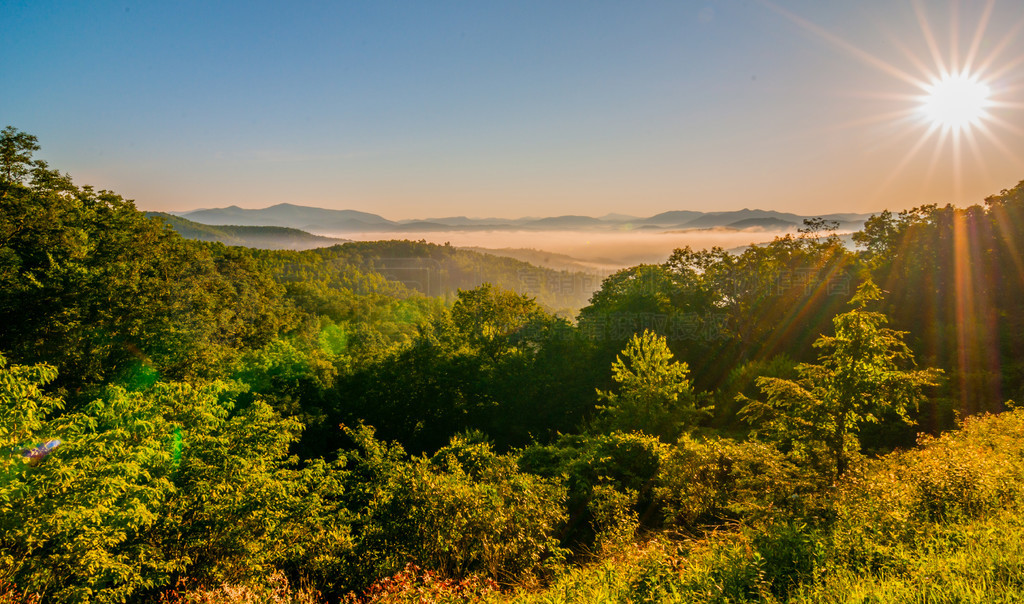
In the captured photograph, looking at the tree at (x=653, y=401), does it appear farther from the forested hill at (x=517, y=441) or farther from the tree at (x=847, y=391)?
the tree at (x=847, y=391)

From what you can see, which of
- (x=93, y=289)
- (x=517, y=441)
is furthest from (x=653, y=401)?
(x=93, y=289)

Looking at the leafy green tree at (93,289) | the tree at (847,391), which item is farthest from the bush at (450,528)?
the leafy green tree at (93,289)

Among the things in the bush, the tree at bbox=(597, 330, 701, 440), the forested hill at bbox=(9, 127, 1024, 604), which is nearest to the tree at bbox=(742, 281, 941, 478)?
the forested hill at bbox=(9, 127, 1024, 604)

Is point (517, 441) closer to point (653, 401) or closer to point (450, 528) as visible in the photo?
point (653, 401)

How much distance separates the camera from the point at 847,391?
341 inches

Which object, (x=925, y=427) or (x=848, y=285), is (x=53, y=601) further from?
(x=848, y=285)

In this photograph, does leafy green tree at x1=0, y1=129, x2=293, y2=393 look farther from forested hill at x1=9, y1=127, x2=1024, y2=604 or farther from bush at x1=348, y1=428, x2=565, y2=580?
bush at x1=348, y1=428, x2=565, y2=580

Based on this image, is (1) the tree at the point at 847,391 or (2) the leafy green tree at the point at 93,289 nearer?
(1) the tree at the point at 847,391

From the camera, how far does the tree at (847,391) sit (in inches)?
336

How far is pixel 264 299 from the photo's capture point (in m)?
41.7

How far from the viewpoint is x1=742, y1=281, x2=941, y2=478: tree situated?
854 cm

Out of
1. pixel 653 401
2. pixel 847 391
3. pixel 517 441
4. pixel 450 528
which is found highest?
pixel 847 391

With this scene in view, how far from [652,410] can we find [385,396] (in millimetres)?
17120

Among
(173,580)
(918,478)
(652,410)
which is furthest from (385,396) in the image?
(918,478)
